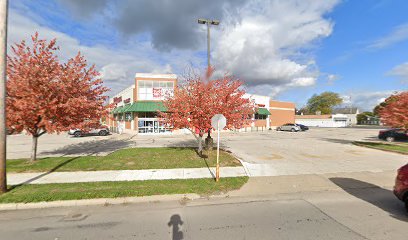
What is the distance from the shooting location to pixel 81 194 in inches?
233

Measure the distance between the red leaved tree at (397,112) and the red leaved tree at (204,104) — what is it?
997 cm

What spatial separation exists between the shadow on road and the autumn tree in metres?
93.0

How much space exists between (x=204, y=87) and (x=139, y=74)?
66.5 ft

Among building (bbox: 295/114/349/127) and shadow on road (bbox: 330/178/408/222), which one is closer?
shadow on road (bbox: 330/178/408/222)

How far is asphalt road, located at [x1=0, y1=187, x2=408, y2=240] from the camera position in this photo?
413cm

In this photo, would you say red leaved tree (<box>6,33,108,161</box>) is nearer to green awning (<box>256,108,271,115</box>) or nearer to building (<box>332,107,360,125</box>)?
green awning (<box>256,108,271,115</box>)

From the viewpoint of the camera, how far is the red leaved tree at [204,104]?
10391mm

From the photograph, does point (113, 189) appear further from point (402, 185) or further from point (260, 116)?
point (260, 116)

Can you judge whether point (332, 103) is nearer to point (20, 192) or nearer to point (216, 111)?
point (216, 111)

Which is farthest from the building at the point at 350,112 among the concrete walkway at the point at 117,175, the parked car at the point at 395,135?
the concrete walkway at the point at 117,175

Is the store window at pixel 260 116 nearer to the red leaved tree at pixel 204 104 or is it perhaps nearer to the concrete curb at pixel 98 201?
the red leaved tree at pixel 204 104

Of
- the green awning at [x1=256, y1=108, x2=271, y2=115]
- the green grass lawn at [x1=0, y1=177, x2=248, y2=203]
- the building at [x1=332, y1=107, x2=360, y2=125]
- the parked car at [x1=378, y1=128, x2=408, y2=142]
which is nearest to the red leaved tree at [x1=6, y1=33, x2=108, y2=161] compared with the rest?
the green grass lawn at [x1=0, y1=177, x2=248, y2=203]

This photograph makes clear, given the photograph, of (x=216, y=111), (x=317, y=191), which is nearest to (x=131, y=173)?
(x=216, y=111)

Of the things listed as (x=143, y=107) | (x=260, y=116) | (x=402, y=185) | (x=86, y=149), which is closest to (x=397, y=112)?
(x=402, y=185)
